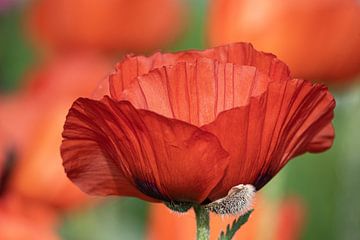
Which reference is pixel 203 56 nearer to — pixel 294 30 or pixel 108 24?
pixel 294 30

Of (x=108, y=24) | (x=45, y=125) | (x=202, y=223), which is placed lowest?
(x=202, y=223)

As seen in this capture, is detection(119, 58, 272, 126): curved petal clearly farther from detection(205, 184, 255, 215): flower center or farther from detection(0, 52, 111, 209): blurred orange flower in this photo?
detection(0, 52, 111, 209): blurred orange flower

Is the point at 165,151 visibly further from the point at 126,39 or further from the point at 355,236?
the point at 126,39

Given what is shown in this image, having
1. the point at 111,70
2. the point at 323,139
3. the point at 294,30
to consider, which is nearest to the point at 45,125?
the point at 111,70

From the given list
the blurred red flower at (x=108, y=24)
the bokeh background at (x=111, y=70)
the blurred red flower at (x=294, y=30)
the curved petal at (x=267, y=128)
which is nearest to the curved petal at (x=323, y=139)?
the curved petal at (x=267, y=128)

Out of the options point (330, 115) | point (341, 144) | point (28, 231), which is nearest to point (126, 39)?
point (341, 144)

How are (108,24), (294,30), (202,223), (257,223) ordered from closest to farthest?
(202,223) < (257,223) < (294,30) < (108,24)

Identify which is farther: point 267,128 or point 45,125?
point 45,125
